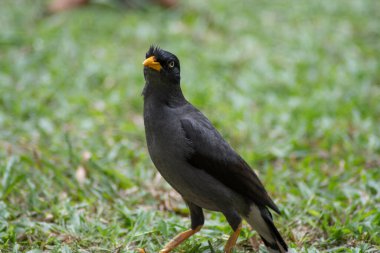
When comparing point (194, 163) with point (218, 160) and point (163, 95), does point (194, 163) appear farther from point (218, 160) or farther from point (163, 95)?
point (163, 95)

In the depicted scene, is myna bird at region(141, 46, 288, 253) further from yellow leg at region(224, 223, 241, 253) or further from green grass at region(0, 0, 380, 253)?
green grass at region(0, 0, 380, 253)

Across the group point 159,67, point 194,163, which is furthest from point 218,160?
point 159,67

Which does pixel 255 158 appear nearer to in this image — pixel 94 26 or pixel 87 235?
pixel 87 235

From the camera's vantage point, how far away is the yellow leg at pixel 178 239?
456 cm

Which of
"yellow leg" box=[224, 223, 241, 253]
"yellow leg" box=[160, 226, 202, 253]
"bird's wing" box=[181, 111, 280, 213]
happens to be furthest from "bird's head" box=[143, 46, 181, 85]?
"yellow leg" box=[224, 223, 241, 253]

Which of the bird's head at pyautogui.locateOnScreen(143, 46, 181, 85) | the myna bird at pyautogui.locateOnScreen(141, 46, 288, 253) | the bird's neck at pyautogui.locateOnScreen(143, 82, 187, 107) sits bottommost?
the myna bird at pyautogui.locateOnScreen(141, 46, 288, 253)

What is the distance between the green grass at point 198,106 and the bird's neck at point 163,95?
1.07 meters

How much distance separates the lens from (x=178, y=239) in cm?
462

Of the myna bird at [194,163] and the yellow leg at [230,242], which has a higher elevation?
the myna bird at [194,163]

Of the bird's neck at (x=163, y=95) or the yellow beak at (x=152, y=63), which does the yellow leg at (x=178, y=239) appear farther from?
the yellow beak at (x=152, y=63)

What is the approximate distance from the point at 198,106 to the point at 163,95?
3.41 metres

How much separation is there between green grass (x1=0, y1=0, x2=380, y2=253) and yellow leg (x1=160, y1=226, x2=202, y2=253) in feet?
0.38

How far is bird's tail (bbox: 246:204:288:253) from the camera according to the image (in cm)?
453

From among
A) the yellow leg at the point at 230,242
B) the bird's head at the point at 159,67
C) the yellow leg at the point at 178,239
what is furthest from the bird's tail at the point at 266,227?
the bird's head at the point at 159,67
